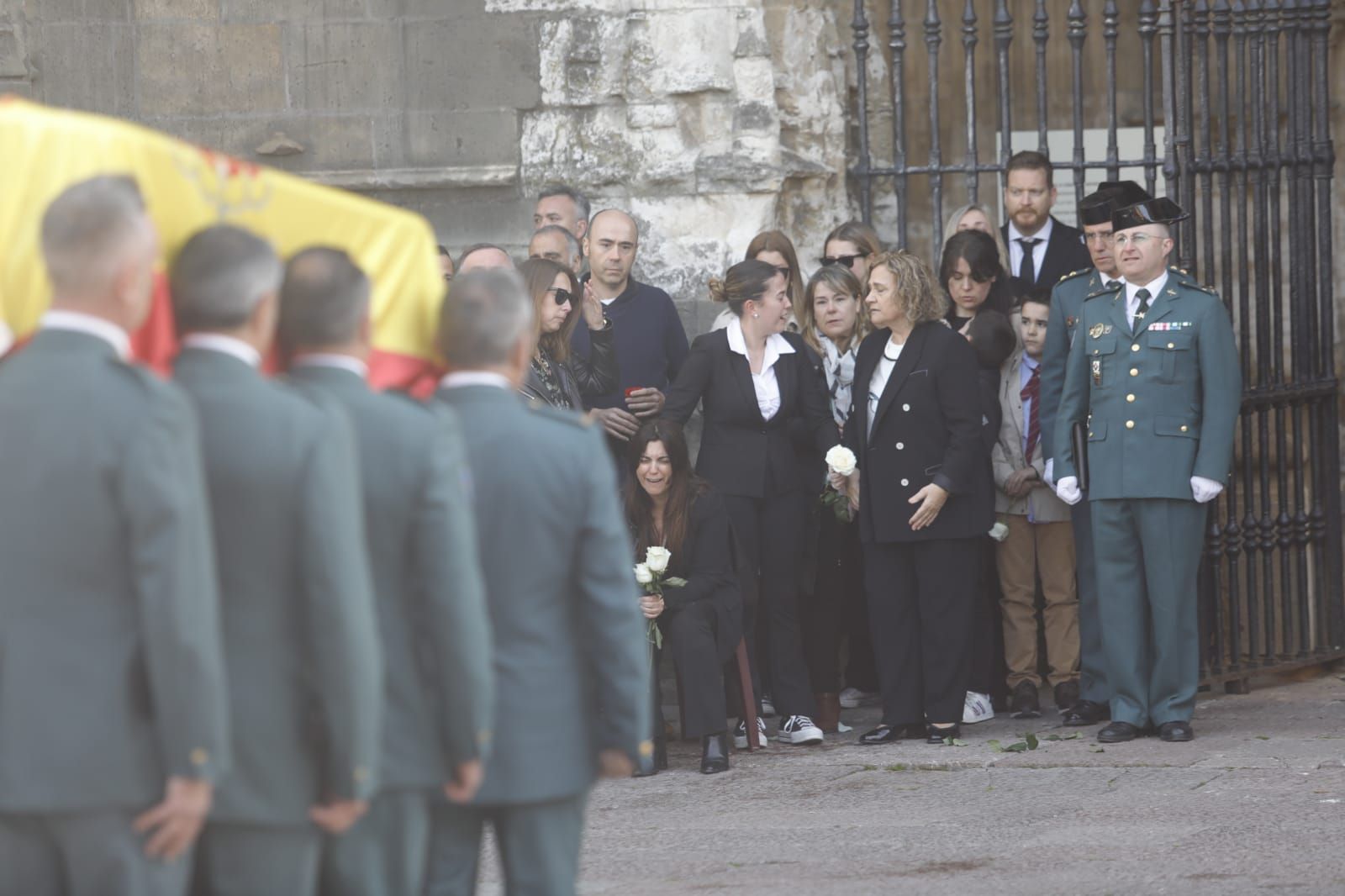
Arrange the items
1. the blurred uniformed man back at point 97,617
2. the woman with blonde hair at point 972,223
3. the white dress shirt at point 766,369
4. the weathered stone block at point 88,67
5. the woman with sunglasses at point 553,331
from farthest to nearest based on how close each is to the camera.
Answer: the weathered stone block at point 88,67 → the woman with blonde hair at point 972,223 → the white dress shirt at point 766,369 → the woman with sunglasses at point 553,331 → the blurred uniformed man back at point 97,617

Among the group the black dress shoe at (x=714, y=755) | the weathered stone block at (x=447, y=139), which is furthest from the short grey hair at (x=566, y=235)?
the black dress shoe at (x=714, y=755)

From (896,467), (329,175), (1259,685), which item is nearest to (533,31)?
(329,175)

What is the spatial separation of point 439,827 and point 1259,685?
5.26 meters

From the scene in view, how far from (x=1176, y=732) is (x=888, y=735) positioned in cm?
100

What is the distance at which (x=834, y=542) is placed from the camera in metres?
7.52

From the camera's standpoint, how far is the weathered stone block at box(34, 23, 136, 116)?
27.7 ft

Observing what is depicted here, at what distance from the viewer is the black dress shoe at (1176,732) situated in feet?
22.2

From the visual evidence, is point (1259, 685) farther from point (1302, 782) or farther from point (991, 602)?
point (1302, 782)

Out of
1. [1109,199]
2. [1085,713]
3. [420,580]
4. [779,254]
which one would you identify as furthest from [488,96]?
[420,580]

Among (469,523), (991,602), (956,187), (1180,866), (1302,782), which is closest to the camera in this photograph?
(469,523)

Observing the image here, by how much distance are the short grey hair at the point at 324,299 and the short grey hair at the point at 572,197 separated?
4.50 m

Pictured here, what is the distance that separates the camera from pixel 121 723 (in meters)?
2.88

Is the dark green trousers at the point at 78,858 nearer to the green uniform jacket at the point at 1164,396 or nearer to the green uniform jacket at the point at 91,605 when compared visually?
the green uniform jacket at the point at 91,605

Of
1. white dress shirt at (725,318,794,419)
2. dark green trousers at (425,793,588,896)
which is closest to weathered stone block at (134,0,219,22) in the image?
white dress shirt at (725,318,794,419)
